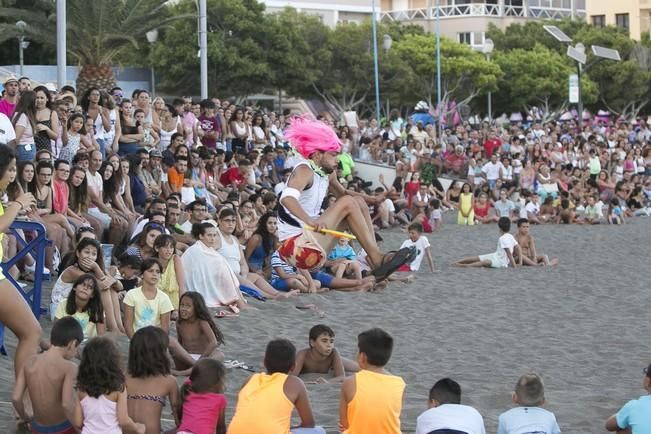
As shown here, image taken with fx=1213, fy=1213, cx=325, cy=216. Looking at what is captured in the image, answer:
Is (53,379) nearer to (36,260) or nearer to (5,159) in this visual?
(5,159)

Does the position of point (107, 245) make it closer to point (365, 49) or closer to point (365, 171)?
point (365, 171)

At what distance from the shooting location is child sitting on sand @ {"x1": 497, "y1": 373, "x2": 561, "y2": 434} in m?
6.69

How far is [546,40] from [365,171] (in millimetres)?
33145

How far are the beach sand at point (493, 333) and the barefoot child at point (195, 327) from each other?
0.37 meters

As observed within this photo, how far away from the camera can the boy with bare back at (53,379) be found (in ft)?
23.5

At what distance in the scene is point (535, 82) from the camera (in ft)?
184

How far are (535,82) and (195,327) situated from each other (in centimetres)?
4736

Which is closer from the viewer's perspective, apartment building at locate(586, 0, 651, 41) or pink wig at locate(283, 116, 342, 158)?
pink wig at locate(283, 116, 342, 158)

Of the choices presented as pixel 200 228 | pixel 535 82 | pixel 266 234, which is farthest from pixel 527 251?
pixel 535 82

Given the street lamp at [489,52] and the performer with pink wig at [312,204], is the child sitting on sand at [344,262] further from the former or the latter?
the street lamp at [489,52]

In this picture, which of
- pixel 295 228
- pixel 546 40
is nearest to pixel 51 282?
pixel 295 228

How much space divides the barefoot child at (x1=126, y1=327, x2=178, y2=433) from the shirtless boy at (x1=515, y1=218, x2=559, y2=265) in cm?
1259

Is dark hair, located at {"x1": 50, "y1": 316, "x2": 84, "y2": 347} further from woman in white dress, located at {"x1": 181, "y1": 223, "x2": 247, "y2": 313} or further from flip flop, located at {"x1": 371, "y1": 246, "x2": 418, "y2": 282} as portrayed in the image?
woman in white dress, located at {"x1": 181, "y1": 223, "x2": 247, "y2": 313}

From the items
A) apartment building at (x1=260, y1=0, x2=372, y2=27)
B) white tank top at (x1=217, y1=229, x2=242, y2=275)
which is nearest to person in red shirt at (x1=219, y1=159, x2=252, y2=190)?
white tank top at (x1=217, y1=229, x2=242, y2=275)
